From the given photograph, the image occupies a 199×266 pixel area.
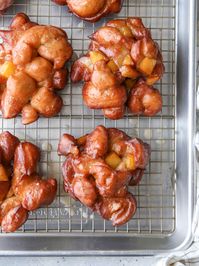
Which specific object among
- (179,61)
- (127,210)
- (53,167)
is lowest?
(127,210)

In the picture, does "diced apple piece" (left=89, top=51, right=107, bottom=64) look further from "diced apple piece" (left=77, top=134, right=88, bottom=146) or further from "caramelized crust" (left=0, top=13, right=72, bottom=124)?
"diced apple piece" (left=77, top=134, right=88, bottom=146)

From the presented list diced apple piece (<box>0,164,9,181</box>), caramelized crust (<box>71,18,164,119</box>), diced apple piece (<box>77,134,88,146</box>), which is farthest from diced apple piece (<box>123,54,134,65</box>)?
Answer: diced apple piece (<box>0,164,9,181</box>)

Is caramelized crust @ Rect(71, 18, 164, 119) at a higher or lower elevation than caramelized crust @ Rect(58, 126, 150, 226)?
higher

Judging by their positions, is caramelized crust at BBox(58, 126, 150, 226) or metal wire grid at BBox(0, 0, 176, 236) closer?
caramelized crust at BBox(58, 126, 150, 226)

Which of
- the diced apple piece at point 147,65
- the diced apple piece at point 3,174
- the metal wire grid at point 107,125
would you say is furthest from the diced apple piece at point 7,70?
the diced apple piece at point 147,65

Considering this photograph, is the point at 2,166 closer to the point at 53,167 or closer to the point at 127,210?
the point at 53,167

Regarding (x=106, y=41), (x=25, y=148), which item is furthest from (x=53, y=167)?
(x=106, y=41)
